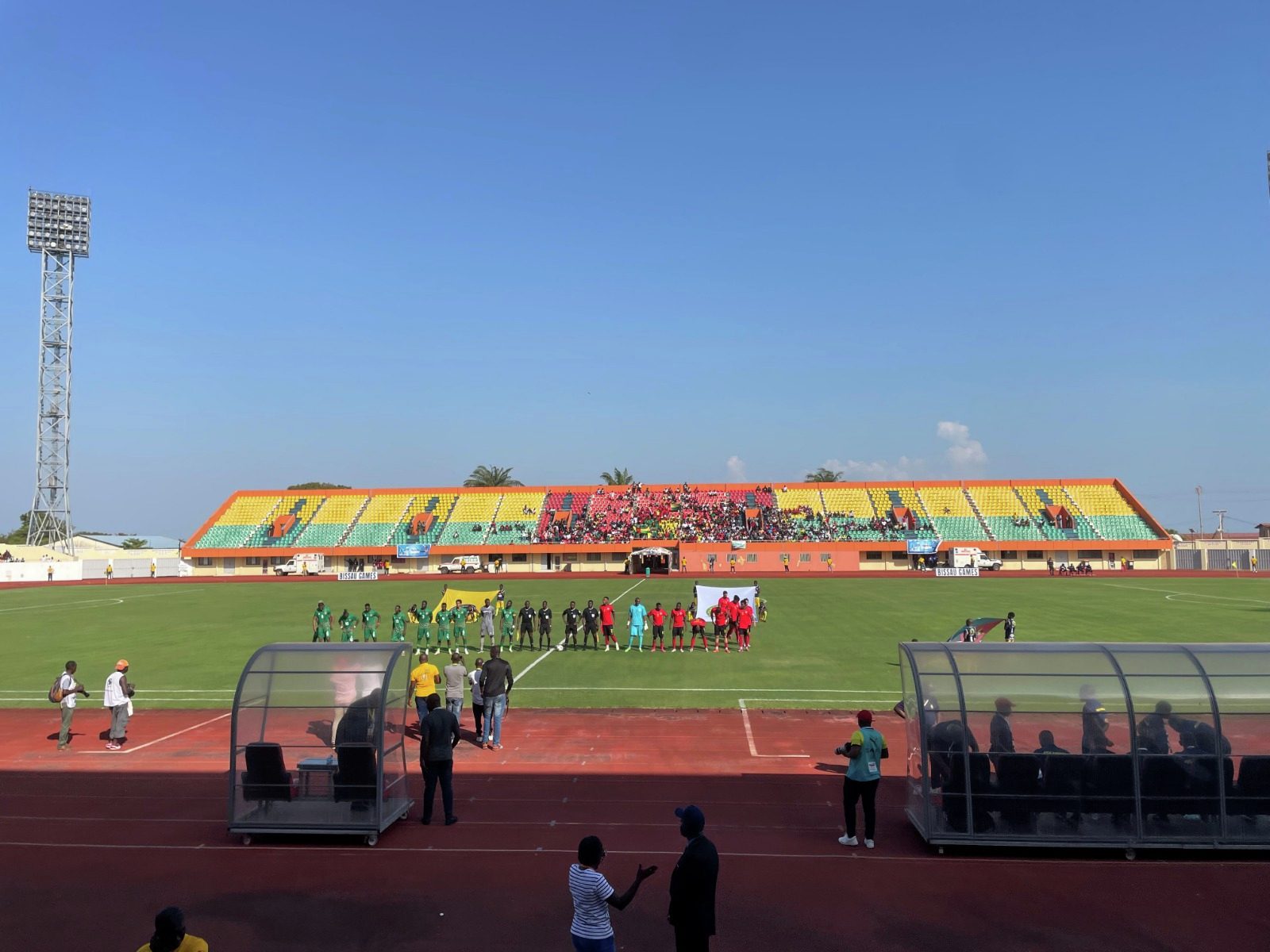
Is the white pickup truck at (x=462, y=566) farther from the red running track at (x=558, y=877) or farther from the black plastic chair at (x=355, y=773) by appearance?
the black plastic chair at (x=355, y=773)

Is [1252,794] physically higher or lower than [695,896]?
lower

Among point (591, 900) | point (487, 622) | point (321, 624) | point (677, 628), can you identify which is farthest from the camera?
point (321, 624)

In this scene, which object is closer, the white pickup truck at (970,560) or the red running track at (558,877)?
the red running track at (558,877)

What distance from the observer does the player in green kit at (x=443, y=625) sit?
2678 cm

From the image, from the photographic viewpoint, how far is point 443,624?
88.1ft

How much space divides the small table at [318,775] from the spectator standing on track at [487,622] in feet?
54.6

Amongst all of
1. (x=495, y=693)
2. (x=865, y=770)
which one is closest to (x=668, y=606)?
(x=495, y=693)

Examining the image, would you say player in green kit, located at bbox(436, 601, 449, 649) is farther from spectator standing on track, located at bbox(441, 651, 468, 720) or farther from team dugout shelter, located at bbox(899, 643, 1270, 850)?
team dugout shelter, located at bbox(899, 643, 1270, 850)

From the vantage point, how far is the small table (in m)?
10.5

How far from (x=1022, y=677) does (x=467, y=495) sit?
79.9 metres

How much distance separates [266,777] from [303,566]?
6662 cm

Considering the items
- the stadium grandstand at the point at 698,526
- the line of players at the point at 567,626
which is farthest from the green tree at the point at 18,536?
the line of players at the point at 567,626

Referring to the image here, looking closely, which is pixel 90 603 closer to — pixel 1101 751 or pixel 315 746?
pixel 315 746

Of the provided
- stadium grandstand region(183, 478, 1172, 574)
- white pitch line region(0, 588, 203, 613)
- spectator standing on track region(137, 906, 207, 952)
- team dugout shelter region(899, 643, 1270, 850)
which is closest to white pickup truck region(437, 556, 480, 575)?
stadium grandstand region(183, 478, 1172, 574)
